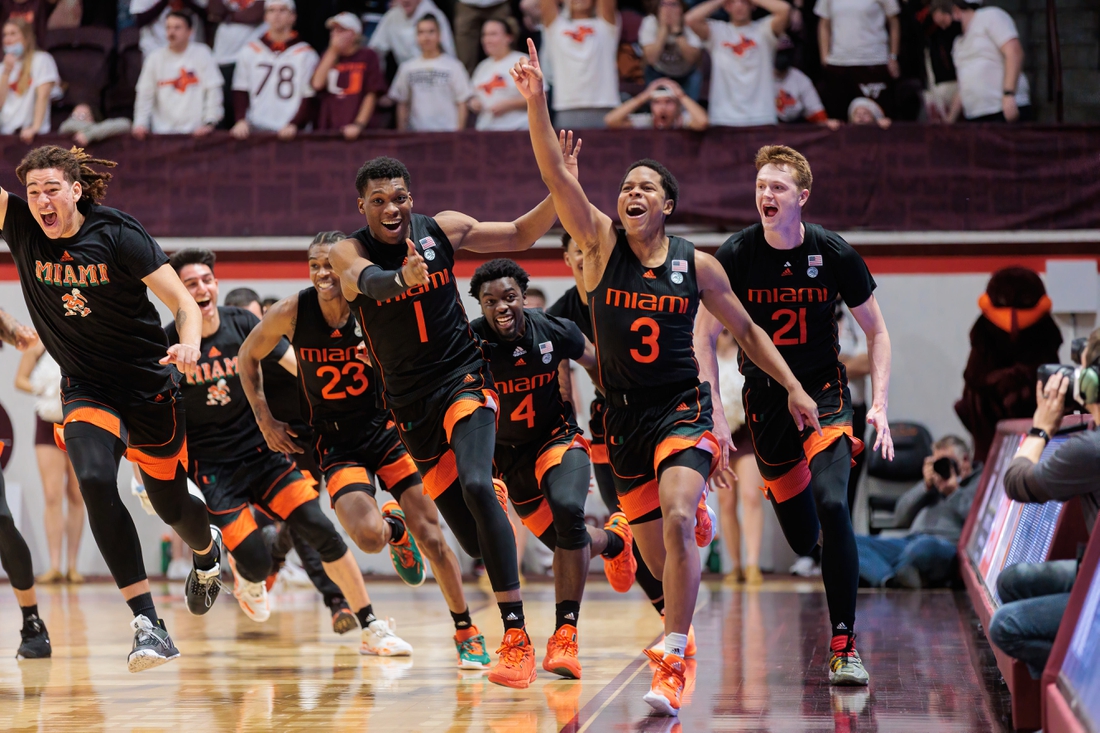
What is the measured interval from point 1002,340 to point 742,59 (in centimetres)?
332

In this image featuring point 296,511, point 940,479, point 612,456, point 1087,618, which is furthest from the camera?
point 940,479

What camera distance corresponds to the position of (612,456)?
5156 mm

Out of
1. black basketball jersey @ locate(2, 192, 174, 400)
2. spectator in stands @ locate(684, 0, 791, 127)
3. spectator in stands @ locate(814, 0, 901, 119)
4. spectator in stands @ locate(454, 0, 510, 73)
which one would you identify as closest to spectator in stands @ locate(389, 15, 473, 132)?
spectator in stands @ locate(454, 0, 510, 73)

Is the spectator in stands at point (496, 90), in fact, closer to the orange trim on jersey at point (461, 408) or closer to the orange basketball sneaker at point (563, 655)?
the orange trim on jersey at point (461, 408)

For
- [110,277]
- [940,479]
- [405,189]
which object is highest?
[405,189]

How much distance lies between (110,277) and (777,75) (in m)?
7.50

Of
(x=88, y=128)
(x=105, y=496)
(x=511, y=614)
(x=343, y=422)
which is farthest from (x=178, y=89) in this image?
(x=511, y=614)

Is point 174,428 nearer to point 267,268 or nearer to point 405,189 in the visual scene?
point 405,189

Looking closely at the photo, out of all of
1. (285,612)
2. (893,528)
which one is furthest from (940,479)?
(285,612)

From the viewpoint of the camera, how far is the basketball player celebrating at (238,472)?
21.7 ft

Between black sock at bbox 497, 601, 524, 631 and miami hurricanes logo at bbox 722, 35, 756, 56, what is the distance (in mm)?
7039

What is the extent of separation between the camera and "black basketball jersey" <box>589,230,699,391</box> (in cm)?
492

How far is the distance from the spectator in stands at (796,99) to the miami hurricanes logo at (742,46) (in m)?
0.42

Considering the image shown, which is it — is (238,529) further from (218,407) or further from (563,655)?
(563,655)
